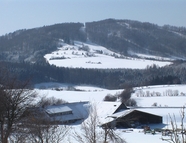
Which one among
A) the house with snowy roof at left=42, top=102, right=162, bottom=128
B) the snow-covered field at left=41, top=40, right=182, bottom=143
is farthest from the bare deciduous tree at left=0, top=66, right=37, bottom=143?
the house with snowy roof at left=42, top=102, right=162, bottom=128

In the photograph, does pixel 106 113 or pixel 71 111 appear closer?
pixel 106 113

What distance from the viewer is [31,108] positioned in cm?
648

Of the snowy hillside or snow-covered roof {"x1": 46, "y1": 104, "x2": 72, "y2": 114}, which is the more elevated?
the snowy hillside

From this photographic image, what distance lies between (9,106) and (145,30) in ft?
514

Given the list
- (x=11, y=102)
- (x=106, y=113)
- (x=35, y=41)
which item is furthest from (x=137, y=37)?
(x=11, y=102)

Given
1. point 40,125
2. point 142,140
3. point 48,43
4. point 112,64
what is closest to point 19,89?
point 40,125

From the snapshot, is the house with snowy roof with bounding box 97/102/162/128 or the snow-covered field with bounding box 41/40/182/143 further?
the house with snowy roof with bounding box 97/102/162/128

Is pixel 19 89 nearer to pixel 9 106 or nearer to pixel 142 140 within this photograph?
pixel 9 106

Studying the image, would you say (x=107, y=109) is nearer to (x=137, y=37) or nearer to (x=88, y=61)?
(x=88, y=61)

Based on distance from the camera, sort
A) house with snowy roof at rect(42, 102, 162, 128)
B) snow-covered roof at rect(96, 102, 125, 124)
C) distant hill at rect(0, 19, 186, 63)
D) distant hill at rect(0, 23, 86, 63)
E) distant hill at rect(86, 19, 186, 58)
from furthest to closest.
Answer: distant hill at rect(86, 19, 186, 58) → distant hill at rect(0, 19, 186, 63) → distant hill at rect(0, 23, 86, 63) → snow-covered roof at rect(96, 102, 125, 124) → house with snowy roof at rect(42, 102, 162, 128)

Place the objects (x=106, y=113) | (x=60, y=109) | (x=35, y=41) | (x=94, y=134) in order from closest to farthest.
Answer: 1. (x=94, y=134)
2. (x=106, y=113)
3. (x=60, y=109)
4. (x=35, y=41)

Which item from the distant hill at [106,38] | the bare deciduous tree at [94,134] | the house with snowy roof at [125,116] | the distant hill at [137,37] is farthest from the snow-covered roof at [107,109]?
the distant hill at [137,37]

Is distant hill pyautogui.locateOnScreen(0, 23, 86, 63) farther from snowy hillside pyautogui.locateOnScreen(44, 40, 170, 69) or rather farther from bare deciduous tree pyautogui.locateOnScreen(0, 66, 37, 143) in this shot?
bare deciduous tree pyautogui.locateOnScreen(0, 66, 37, 143)

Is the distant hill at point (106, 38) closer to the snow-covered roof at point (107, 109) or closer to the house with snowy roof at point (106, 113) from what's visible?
the house with snowy roof at point (106, 113)
